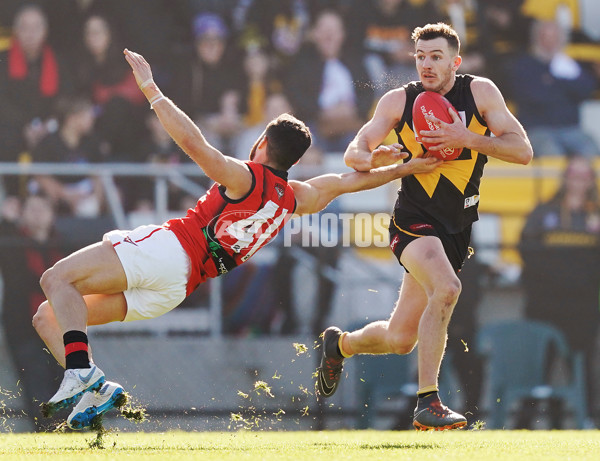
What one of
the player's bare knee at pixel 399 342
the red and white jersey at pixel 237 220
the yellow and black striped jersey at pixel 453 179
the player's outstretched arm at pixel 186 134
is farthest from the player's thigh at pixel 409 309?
the player's outstretched arm at pixel 186 134

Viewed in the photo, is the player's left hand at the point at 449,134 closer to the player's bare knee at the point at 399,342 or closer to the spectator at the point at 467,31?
the player's bare knee at the point at 399,342

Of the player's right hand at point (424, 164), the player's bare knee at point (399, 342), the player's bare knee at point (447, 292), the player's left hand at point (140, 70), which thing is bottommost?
the player's bare knee at point (399, 342)

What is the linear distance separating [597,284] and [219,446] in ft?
18.6

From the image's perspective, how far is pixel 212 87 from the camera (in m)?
11.0

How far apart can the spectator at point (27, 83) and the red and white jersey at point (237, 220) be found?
5472 mm

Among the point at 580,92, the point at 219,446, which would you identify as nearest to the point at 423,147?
the point at 219,446

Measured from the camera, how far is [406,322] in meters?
6.04

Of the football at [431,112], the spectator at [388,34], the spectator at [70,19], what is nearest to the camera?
the football at [431,112]

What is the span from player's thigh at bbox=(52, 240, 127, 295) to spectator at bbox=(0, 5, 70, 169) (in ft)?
18.1

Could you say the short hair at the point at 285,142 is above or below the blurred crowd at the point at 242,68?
below

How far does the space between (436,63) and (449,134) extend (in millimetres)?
502

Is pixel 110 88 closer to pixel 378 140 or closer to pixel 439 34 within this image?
pixel 378 140

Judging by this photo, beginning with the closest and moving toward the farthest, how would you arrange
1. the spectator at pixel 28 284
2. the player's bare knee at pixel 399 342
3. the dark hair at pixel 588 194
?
the player's bare knee at pixel 399 342
the spectator at pixel 28 284
the dark hair at pixel 588 194

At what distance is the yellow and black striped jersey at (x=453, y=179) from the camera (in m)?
5.88
